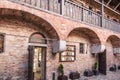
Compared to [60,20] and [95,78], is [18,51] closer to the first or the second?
[60,20]

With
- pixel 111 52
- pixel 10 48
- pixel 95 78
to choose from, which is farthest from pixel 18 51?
pixel 111 52

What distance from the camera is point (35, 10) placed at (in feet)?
29.1

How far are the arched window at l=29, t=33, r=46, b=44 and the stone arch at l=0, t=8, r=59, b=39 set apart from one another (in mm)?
389

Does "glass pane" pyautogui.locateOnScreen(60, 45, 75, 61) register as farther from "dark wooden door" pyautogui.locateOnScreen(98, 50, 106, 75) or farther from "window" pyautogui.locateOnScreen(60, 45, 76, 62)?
"dark wooden door" pyautogui.locateOnScreen(98, 50, 106, 75)

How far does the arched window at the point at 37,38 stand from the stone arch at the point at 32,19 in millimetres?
389

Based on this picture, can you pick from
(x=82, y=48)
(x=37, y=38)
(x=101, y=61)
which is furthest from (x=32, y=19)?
(x=101, y=61)

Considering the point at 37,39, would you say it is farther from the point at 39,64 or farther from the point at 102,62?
the point at 102,62

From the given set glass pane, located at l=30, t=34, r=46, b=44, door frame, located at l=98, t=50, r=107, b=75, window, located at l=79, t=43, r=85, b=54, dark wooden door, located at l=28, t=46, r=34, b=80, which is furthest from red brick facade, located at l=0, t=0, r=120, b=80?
door frame, located at l=98, t=50, r=107, b=75

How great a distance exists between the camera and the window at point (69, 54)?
1227cm

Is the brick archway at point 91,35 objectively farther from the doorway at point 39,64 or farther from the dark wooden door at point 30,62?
the dark wooden door at point 30,62

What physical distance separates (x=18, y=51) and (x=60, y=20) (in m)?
2.85

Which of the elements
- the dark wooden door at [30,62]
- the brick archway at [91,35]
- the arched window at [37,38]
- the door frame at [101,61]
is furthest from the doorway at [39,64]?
the door frame at [101,61]

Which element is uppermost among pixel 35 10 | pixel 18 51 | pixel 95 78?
pixel 35 10

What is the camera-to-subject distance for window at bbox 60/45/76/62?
12273 millimetres
